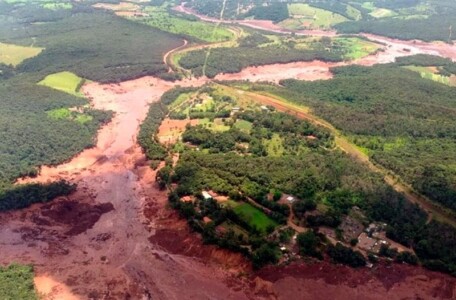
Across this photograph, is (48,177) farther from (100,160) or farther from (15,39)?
(15,39)

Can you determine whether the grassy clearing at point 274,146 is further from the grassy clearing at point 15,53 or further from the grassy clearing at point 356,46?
the grassy clearing at point 15,53

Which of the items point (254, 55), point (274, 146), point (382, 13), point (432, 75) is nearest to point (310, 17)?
point (382, 13)

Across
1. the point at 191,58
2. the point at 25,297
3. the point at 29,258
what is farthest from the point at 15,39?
the point at 25,297

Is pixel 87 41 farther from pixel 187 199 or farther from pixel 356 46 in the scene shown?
pixel 187 199

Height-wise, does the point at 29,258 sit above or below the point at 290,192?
below

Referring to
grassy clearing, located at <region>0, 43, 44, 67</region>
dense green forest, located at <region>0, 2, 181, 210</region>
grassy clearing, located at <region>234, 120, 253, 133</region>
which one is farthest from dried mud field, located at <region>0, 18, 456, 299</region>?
grassy clearing, located at <region>0, 43, 44, 67</region>

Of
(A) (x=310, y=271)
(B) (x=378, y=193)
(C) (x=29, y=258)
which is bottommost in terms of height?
(C) (x=29, y=258)
